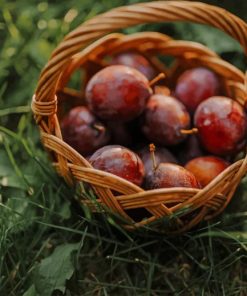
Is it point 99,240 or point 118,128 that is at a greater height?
point 118,128

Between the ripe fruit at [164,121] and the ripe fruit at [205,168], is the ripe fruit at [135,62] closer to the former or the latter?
the ripe fruit at [164,121]

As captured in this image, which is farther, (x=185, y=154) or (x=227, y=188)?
(x=185, y=154)

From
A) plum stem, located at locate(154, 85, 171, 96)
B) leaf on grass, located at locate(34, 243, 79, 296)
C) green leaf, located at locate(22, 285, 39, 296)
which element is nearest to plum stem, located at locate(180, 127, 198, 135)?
plum stem, located at locate(154, 85, 171, 96)

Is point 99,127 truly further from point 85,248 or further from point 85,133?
point 85,248

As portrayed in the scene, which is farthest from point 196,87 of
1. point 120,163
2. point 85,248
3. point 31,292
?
point 31,292

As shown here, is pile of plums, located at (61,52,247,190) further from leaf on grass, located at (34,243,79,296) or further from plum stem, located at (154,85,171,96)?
leaf on grass, located at (34,243,79,296)

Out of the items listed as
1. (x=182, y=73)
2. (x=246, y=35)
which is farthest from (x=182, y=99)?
(x=246, y=35)

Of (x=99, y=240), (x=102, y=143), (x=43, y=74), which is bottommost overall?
(x=99, y=240)

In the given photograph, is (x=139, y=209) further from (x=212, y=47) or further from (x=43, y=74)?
(x=212, y=47)
